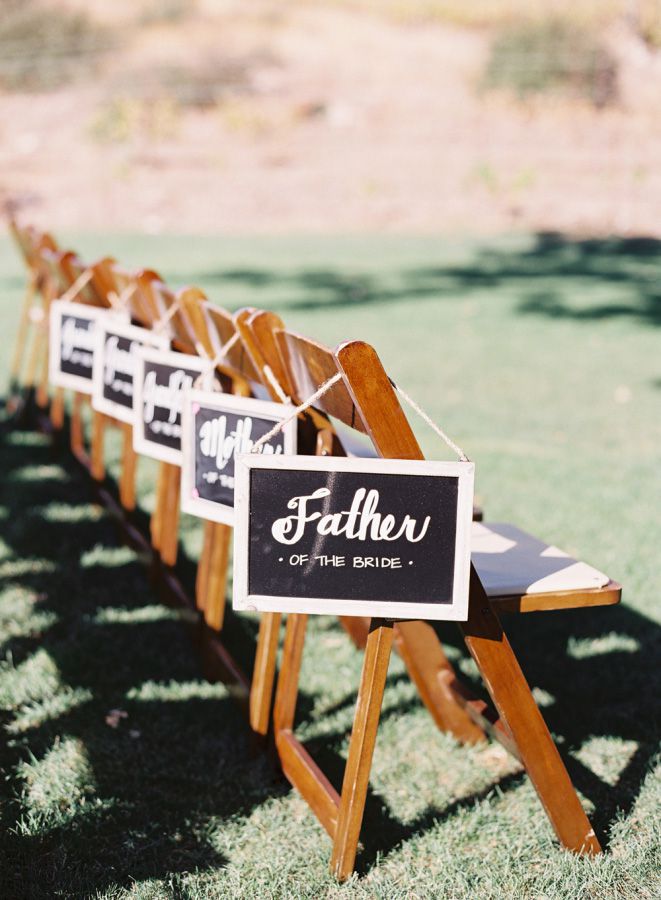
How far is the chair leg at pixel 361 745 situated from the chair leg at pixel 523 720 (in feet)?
0.64

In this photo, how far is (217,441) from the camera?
2926mm

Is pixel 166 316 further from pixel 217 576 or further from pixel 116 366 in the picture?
pixel 217 576

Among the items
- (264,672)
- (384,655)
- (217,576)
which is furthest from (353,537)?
(217,576)

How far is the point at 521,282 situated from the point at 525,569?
10.8m

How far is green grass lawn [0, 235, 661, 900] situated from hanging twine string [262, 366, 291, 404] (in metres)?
1.06

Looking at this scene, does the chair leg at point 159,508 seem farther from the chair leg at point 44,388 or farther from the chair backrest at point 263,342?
the chair leg at point 44,388

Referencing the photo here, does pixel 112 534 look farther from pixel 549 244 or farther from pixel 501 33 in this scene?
pixel 501 33

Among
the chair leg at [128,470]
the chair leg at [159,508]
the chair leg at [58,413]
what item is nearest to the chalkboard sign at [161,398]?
the chair leg at [159,508]

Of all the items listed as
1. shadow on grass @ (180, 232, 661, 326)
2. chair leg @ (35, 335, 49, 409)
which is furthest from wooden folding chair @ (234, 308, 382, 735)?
shadow on grass @ (180, 232, 661, 326)

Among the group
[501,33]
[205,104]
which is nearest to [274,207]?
[205,104]

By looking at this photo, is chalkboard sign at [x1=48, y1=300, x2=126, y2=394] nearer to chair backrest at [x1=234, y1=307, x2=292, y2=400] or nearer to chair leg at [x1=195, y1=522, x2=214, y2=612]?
chair leg at [x1=195, y1=522, x2=214, y2=612]

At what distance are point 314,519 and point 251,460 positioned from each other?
0.18 meters

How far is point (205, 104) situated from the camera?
29.9 m

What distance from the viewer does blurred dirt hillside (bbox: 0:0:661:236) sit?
20516 mm
